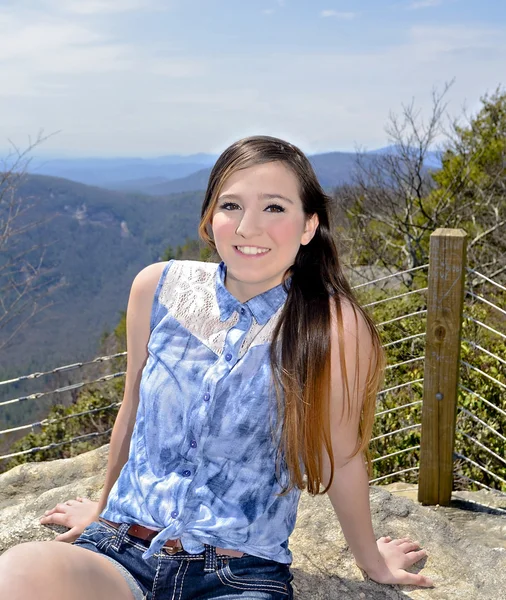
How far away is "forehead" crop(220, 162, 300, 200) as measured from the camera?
5.24 ft

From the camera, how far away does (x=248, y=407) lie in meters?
1.55

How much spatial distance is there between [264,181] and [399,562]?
1.19 m

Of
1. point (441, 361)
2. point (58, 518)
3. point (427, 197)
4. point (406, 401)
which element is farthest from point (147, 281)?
point (427, 197)

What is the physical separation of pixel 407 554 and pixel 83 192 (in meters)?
128

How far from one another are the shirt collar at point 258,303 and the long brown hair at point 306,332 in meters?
0.04

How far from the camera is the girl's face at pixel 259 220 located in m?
1.59

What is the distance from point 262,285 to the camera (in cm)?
169

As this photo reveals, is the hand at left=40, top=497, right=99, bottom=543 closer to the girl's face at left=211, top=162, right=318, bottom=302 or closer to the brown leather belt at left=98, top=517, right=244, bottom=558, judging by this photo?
the brown leather belt at left=98, top=517, right=244, bottom=558

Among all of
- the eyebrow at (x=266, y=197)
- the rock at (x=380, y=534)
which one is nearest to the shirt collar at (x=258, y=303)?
the eyebrow at (x=266, y=197)

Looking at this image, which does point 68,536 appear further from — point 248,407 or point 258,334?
point 258,334

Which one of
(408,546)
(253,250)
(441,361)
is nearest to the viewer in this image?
(253,250)

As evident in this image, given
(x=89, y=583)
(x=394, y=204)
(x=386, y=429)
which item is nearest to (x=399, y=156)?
(x=394, y=204)

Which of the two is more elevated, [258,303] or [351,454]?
[258,303]

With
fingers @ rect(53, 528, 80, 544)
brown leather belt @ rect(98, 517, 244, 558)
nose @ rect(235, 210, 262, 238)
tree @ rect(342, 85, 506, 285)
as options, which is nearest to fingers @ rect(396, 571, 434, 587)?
brown leather belt @ rect(98, 517, 244, 558)
